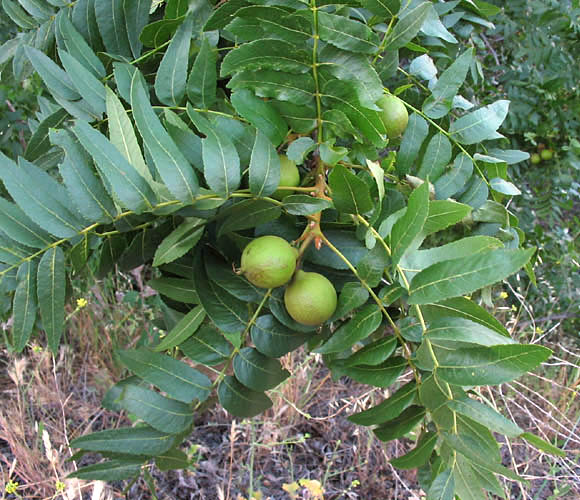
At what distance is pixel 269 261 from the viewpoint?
63 centimetres

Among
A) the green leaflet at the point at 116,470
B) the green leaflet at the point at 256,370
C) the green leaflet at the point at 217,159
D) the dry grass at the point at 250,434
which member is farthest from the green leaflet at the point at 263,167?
the dry grass at the point at 250,434

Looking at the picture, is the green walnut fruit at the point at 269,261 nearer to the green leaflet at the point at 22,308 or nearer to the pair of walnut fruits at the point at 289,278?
the pair of walnut fruits at the point at 289,278

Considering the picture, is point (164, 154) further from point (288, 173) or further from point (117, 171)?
point (288, 173)

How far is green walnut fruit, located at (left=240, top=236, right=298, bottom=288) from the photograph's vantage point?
63cm

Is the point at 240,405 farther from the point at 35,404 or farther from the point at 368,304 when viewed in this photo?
the point at 35,404

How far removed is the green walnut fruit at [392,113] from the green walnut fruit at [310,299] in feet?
0.83

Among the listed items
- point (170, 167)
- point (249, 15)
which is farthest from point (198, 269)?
point (249, 15)

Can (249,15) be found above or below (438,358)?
above

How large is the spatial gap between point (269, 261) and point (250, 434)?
5.09ft

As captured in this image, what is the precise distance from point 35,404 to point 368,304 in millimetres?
1941

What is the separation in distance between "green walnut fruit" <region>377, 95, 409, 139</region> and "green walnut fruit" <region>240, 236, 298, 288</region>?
0.25m

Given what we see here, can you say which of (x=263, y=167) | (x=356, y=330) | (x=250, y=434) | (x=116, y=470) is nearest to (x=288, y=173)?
(x=263, y=167)

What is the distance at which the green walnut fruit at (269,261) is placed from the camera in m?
0.63

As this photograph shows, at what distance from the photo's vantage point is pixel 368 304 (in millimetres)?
A: 686
